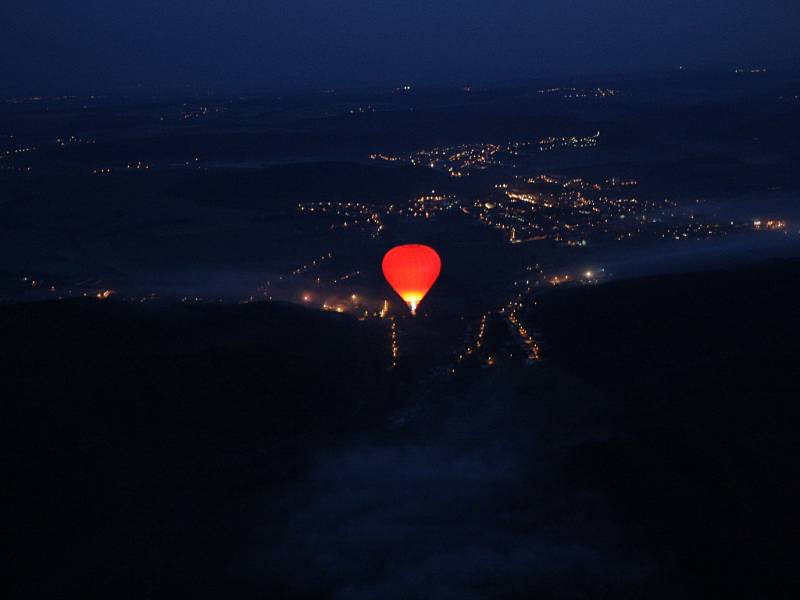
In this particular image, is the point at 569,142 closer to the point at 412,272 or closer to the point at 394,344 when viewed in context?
the point at 412,272

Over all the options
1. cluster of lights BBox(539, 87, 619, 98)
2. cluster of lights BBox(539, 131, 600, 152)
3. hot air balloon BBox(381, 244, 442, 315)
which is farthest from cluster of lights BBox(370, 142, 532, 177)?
cluster of lights BBox(539, 87, 619, 98)

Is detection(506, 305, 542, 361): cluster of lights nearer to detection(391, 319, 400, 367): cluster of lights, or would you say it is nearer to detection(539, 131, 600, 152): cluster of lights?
detection(391, 319, 400, 367): cluster of lights

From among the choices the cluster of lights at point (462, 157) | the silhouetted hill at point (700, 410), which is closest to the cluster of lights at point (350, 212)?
the cluster of lights at point (462, 157)

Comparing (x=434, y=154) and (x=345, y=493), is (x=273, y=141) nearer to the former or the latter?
(x=434, y=154)

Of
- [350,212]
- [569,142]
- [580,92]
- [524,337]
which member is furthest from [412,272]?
[580,92]

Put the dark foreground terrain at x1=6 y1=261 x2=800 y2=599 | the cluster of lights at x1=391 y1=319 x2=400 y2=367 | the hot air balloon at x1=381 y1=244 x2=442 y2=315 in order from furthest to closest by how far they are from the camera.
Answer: the hot air balloon at x1=381 y1=244 x2=442 y2=315
the cluster of lights at x1=391 y1=319 x2=400 y2=367
the dark foreground terrain at x1=6 y1=261 x2=800 y2=599
